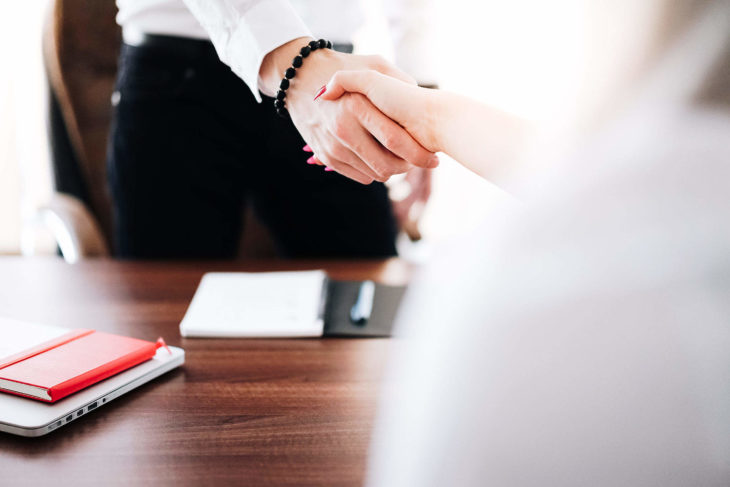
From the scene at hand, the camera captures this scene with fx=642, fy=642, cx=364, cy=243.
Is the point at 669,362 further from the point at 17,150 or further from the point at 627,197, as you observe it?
the point at 17,150

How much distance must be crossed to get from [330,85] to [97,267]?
1.85 ft

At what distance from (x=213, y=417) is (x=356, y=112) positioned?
38cm

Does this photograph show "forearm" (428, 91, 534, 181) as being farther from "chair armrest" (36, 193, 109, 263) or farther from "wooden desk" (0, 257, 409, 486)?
"chair armrest" (36, 193, 109, 263)

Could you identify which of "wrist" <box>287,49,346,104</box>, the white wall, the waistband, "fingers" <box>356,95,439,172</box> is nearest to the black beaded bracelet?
"wrist" <box>287,49,346,104</box>

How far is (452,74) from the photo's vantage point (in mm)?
1583

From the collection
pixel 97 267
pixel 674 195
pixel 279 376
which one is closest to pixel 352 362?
pixel 279 376

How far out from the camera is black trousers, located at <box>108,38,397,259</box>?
1070mm

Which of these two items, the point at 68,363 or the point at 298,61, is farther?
the point at 298,61

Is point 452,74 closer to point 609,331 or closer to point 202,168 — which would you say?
point 202,168

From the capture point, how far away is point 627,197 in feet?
1.25

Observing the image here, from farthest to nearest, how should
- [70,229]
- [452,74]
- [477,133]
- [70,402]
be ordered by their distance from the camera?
[452,74], [70,229], [477,133], [70,402]

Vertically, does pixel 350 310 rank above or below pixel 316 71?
below

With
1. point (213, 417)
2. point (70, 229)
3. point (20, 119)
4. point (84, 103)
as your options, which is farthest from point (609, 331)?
point (20, 119)

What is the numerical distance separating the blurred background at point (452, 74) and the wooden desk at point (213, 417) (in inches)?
8.2
